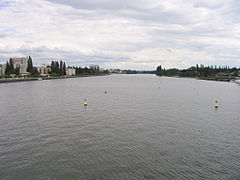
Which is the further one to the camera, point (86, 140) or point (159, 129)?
point (159, 129)

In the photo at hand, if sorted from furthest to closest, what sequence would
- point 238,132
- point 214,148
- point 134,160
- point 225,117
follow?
point 225,117
point 238,132
point 214,148
point 134,160

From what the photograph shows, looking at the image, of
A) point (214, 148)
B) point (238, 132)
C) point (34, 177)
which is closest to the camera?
point (34, 177)

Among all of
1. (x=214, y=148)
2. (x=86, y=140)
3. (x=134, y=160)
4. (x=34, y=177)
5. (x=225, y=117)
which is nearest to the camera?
(x=34, y=177)

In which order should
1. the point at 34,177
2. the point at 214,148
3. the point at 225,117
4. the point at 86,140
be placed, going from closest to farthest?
the point at 34,177 → the point at 214,148 → the point at 86,140 → the point at 225,117

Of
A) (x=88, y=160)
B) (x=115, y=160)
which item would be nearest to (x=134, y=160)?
A: (x=115, y=160)

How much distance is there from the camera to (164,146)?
51.7ft

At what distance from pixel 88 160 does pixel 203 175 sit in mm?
6319

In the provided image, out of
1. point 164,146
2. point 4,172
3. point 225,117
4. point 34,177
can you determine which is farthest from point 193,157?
point 225,117

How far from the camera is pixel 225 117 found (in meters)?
26.5

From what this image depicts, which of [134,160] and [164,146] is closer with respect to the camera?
[134,160]

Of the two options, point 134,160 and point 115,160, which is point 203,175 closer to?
point 134,160

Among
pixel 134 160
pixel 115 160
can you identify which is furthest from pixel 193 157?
pixel 115 160

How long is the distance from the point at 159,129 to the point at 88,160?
8613mm

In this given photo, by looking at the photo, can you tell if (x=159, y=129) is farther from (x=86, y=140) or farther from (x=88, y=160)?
(x=88, y=160)
